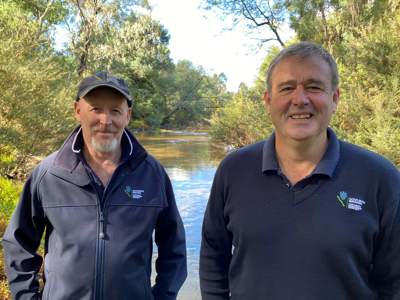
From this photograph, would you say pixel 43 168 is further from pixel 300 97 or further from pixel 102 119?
pixel 300 97

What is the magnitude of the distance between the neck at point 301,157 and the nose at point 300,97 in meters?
0.16

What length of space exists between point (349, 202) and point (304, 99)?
0.42m

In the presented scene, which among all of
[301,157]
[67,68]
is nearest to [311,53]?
[301,157]

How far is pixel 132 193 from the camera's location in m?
2.11

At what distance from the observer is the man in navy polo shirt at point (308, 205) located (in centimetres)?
154

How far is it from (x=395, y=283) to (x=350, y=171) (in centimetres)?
45

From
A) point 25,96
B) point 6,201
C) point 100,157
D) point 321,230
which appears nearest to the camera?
point 321,230

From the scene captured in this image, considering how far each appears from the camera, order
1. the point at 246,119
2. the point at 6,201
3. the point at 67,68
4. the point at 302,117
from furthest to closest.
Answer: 1. the point at 246,119
2. the point at 67,68
3. the point at 6,201
4. the point at 302,117

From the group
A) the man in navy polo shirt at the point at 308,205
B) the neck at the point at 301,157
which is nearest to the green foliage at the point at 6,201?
the man in navy polo shirt at the point at 308,205

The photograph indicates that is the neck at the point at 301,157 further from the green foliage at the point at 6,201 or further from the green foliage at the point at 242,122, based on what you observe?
the green foliage at the point at 242,122

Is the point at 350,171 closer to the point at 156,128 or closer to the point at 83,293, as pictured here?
the point at 83,293

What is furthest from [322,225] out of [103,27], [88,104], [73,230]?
[103,27]

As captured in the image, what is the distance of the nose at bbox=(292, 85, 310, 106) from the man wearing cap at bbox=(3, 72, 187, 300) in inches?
34.1

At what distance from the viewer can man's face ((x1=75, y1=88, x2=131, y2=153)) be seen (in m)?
2.17
